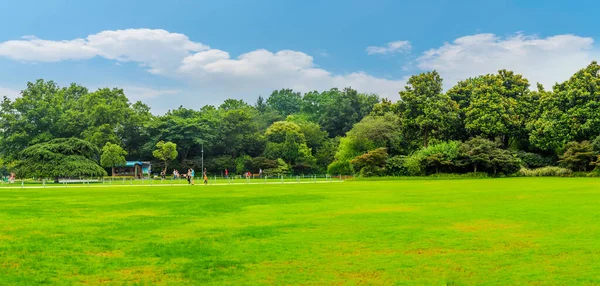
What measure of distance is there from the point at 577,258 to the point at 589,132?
47674mm

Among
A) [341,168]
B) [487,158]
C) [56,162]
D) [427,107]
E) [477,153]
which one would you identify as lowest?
[341,168]

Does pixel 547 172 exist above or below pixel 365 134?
below

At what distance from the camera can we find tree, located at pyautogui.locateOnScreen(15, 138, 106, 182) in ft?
159

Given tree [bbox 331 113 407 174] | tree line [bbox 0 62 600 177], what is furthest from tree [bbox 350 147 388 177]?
tree [bbox 331 113 407 174]

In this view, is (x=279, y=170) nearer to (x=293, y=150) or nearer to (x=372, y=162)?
(x=293, y=150)

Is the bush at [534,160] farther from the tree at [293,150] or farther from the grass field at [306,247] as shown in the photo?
the grass field at [306,247]

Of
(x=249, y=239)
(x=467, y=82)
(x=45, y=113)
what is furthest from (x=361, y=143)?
(x=249, y=239)

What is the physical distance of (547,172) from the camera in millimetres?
47594

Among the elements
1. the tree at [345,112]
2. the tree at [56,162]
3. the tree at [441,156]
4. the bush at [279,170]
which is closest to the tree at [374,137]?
the tree at [441,156]

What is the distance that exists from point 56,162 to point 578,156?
5009cm

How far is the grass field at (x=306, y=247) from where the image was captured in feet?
22.9

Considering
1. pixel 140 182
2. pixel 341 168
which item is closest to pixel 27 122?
pixel 140 182

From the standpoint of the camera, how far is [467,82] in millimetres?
60312

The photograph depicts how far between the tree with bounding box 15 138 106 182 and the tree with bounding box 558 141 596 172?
4589 centimetres
